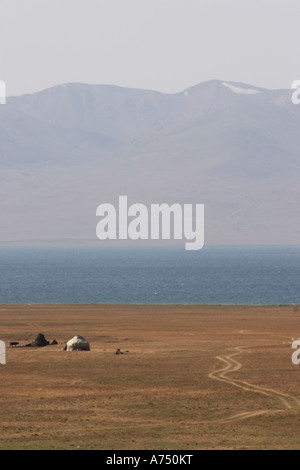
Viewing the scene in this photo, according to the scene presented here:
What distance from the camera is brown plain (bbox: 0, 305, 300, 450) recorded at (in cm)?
3350

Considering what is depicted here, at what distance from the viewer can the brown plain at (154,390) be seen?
110ft

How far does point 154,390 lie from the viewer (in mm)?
42688

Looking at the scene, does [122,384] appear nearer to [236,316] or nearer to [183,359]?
[183,359]

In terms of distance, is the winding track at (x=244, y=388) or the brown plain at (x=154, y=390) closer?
the brown plain at (x=154, y=390)

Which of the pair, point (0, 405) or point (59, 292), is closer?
point (0, 405)

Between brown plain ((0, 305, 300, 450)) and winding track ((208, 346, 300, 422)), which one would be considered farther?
winding track ((208, 346, 300, 422))

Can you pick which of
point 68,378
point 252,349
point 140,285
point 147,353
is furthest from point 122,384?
point 140,285

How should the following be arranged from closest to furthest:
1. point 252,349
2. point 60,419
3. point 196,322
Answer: point 60,419 → point 252,349 → point 196,322

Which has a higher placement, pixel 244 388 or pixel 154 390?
pixel 244 388

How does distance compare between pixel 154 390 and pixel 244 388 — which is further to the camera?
pixel 244 388

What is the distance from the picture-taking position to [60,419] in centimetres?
3684

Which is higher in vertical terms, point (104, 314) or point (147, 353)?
point (104, 314)

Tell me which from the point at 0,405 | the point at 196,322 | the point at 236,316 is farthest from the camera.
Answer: the point at 236,316
